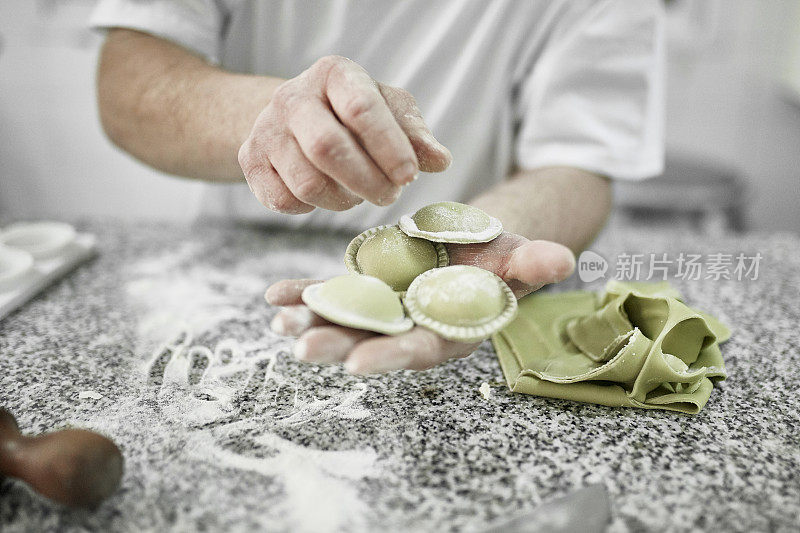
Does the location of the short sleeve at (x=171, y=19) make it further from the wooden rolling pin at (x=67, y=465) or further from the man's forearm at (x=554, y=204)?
the wooden rolling pin at (x=67, y=465)

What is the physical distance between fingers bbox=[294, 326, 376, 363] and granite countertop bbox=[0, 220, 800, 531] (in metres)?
0.16

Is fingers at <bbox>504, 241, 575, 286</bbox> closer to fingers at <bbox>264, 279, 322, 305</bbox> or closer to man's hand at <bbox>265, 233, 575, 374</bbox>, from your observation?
man's hand at <bbox>265, 233, 575, 374</bbox>

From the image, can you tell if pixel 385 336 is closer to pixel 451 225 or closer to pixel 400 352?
pixel 400 352

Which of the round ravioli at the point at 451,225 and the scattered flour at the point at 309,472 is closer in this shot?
the scattered flour at the point at 309,472

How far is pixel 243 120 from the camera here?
1.07 meters

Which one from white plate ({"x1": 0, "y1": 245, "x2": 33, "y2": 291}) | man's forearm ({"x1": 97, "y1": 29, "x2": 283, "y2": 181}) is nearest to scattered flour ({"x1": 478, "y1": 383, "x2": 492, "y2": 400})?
man's forearm ({"x1": 97, "y1": 29, "x2": 283, "y2": 181})

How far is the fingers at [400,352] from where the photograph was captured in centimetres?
65

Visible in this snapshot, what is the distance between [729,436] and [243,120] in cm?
94

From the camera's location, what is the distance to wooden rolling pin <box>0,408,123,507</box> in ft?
2.05

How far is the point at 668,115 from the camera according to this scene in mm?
3344

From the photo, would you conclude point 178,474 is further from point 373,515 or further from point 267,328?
point 267,328

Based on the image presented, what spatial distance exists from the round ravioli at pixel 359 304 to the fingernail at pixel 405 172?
0.16 m

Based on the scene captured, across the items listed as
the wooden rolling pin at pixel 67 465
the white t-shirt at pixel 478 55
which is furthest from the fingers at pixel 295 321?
the white t-shirt at pixel 478 55

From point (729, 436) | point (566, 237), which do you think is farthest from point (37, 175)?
point (729, 436)
